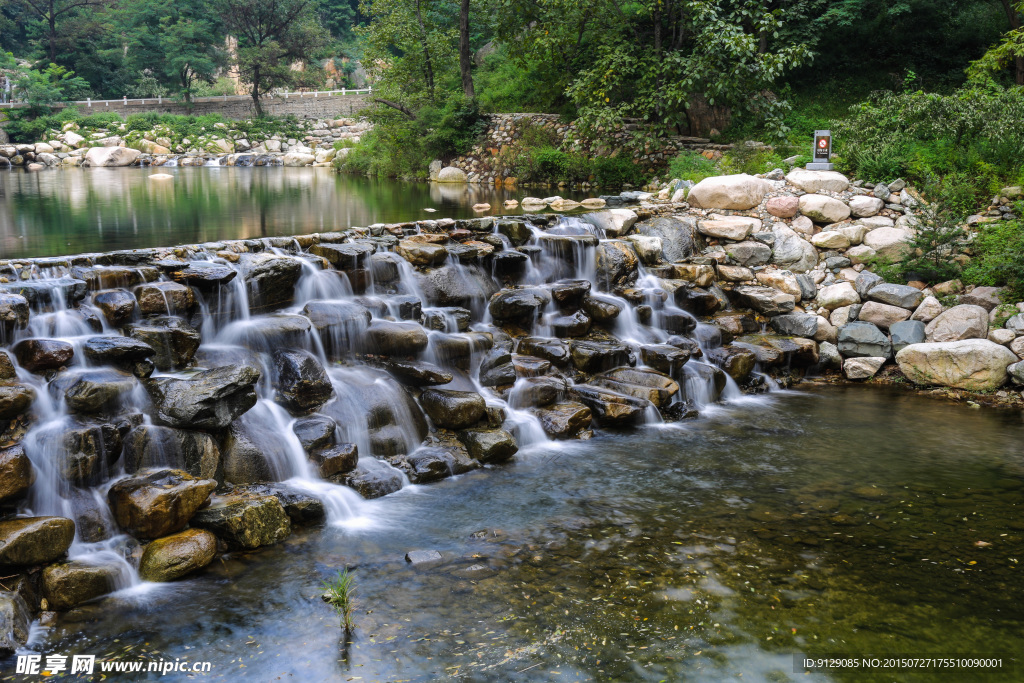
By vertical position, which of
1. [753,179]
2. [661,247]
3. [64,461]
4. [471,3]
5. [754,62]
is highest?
[471,3]

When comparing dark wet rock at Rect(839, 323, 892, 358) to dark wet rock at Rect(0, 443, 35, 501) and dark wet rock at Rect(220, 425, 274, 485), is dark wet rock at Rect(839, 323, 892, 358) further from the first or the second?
dark wet rock at Rect(0, 443, 35, 501)

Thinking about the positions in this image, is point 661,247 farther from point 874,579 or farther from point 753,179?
point 874,579

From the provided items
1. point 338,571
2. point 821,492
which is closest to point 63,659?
point 338,571

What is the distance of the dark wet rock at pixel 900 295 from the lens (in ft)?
37.2

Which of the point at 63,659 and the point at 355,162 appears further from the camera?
the point at 355,162

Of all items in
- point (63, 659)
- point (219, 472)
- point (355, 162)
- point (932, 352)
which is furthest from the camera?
point (355, 162)

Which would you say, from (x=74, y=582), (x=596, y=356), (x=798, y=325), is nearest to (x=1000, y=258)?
(x=798, y=325)

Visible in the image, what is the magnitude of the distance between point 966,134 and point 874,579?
35.3 ft

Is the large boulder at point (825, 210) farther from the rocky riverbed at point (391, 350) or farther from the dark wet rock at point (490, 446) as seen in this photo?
the dark wet rock at point (490, 446)

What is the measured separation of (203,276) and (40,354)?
2.01 m

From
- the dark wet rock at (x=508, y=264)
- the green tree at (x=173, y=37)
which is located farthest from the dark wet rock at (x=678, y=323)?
the green tree at (x=173, y=37)

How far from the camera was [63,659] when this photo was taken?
4715 millimetres

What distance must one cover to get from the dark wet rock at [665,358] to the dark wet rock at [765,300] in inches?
94.1

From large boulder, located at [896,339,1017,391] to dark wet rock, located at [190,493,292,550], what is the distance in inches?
341
